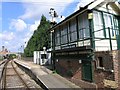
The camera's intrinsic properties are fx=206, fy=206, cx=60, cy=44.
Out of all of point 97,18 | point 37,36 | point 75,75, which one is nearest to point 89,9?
point 97,18

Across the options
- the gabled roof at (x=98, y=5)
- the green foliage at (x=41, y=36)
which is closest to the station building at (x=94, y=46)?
the gabled roof at (x=98, y=5)

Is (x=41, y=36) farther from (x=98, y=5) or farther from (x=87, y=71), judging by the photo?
(x=87, y=71)

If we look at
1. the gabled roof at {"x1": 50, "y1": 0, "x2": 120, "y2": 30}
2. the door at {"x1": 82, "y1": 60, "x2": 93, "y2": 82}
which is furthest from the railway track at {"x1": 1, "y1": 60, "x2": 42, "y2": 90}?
the gabled roof at {"x1": 50, "y1": 0, "x2": 120, "y2": 30}

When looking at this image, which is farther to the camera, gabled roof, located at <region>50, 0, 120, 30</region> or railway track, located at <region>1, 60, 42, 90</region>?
railway track, located at <region>1, 60, 42, 90</region>

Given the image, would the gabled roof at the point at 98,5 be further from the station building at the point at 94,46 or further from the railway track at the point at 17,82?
the railway track at the point at 17,82

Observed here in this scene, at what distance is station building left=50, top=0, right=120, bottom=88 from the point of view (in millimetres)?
11017

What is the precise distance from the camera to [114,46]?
14.6 metres

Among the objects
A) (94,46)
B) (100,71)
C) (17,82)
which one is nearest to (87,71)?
(94,46)

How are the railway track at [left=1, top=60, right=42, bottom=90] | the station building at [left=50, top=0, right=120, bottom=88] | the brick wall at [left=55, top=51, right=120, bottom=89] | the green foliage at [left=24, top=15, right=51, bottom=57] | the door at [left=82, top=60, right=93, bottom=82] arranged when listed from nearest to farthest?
the brick wall at [left=55, top=51, right=120, bottom=89], the station building at [left=50, top=0, right=120, bottom=88], the door at [left=82, top=60, right=93, bottom=82], the railway track at [left=1, top=60, right=42, bottom=90], the green foliage at [left=24, top=15, right=51, bottom=57]

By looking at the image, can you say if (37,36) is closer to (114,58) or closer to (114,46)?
(114,46)

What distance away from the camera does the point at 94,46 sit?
13.2m

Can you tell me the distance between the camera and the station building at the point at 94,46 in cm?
1102

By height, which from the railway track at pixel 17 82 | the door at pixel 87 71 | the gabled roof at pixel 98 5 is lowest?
the railway track at pixel 17 82

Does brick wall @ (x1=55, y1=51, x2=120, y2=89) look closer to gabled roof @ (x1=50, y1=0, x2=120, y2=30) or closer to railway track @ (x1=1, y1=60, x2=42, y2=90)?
railway track @ (x1=1, y1=60, x2=42, y2=90)
